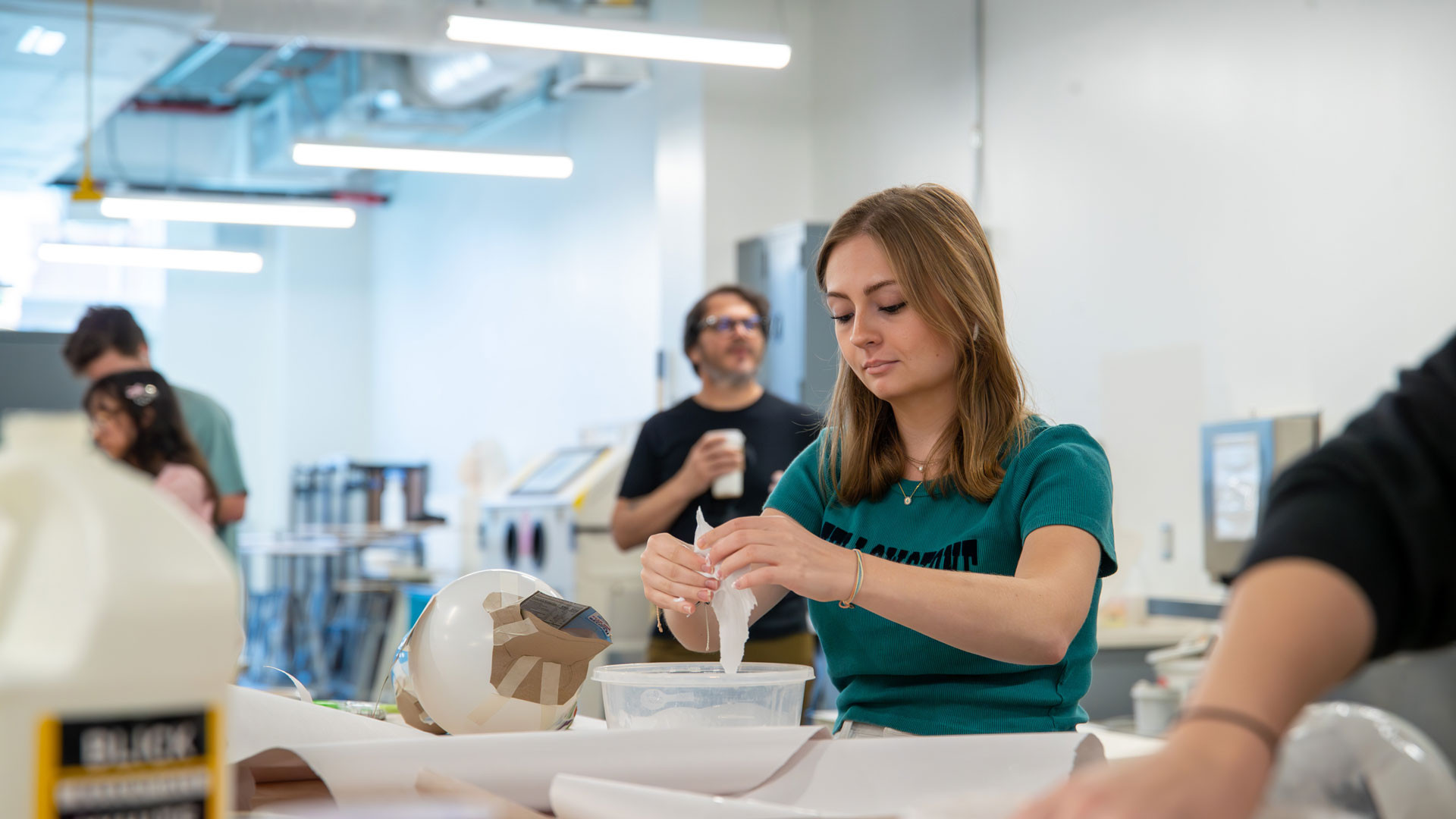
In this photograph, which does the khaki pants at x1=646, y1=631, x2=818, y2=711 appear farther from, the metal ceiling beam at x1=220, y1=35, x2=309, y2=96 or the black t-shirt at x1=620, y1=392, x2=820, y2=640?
the metal ceiling beam at x1=220, y1=35, x2=309, y2=96

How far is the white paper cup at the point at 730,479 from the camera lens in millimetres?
3361

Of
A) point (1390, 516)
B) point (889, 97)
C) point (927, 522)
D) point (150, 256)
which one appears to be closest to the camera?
point (1390, 516)

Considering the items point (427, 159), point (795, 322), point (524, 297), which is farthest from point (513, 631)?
point (524, 297)

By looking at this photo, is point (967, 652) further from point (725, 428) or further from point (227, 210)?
point (227, 210)

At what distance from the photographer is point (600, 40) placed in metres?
4.75

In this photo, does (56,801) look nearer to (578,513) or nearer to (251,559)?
(578,513)

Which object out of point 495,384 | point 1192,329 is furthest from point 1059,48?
point 495,384

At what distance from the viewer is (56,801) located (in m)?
0.50

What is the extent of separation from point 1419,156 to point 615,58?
3.95 m

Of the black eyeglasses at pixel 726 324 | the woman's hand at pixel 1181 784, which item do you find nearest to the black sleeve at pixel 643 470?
the black eyeglasses at pixel 726 324

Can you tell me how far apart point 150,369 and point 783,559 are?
98.2 inches

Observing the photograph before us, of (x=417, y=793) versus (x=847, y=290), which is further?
(x=847, y=290)

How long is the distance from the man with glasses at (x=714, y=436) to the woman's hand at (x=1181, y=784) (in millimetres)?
2802

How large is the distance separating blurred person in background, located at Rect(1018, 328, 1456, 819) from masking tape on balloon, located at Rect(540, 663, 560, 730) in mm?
755
